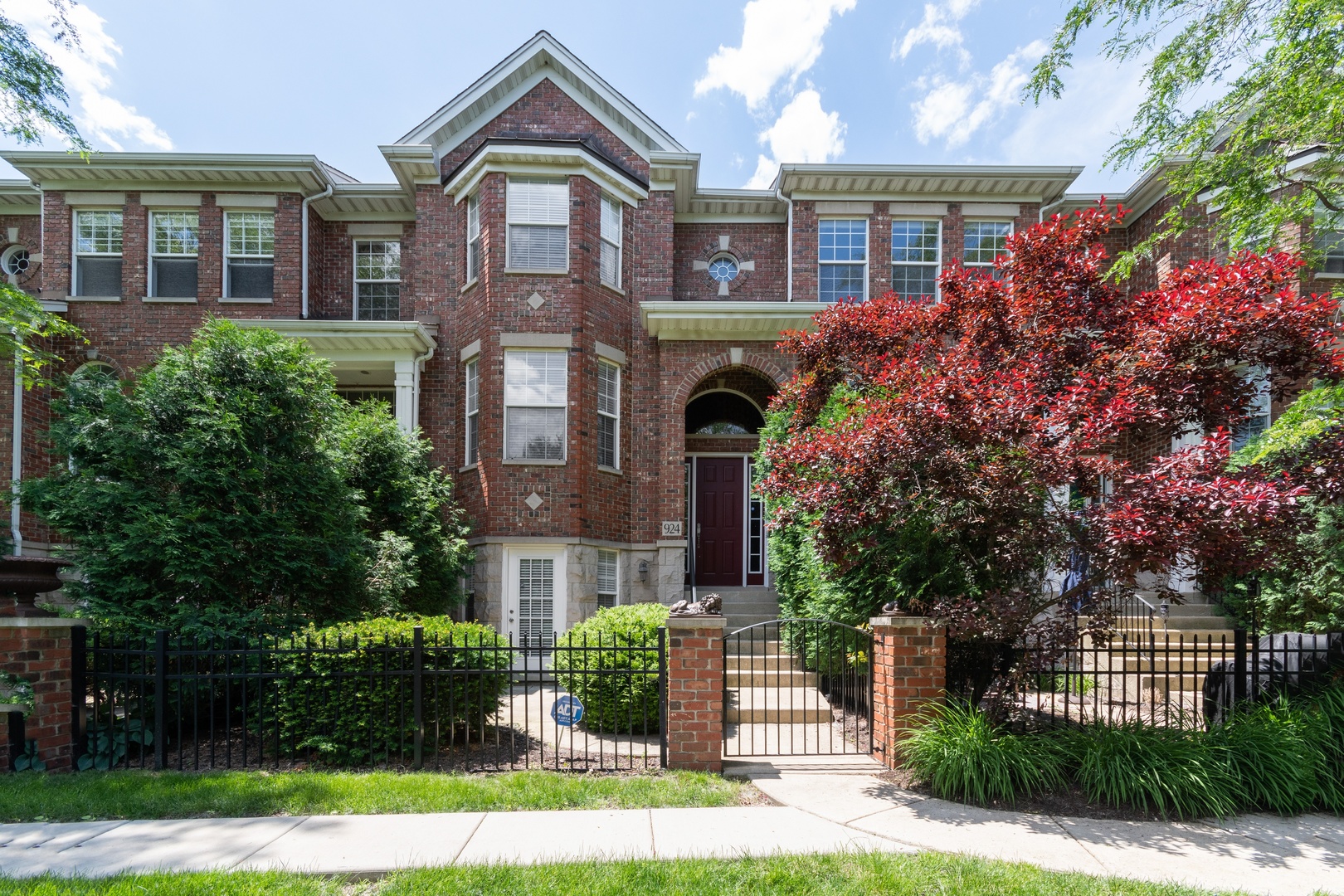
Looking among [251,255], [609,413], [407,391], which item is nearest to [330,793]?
[407,391]

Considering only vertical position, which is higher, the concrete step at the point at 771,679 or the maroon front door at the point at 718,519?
the maroon front door at the point at 718,519

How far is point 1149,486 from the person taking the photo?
5359 millimetres

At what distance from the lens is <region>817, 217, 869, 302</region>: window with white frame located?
14016 mm

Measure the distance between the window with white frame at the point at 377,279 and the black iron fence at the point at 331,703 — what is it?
8.78 m

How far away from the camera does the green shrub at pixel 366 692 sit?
661 centimetres

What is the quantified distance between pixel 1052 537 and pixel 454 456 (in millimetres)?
10100

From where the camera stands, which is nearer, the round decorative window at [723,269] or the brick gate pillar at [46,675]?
the brick gate pillar at [46,675]

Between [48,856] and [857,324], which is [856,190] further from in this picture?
[48,856]

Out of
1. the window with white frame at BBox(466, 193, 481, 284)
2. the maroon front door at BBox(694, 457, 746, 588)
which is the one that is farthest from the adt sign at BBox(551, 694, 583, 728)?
the window with white frame at BBox(466, 193, 481, 284)

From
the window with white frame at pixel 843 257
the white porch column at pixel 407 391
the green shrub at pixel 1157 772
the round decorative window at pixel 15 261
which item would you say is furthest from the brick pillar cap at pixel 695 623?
the round decorative window at pixel 15 261

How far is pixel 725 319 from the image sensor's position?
1277 cm

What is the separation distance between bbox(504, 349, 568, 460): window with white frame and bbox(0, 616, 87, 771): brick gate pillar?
6.53 m

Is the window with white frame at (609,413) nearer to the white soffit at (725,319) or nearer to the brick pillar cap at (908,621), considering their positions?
→ the white soffit at (725,319)

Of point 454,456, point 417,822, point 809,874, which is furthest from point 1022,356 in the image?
point 454,456
